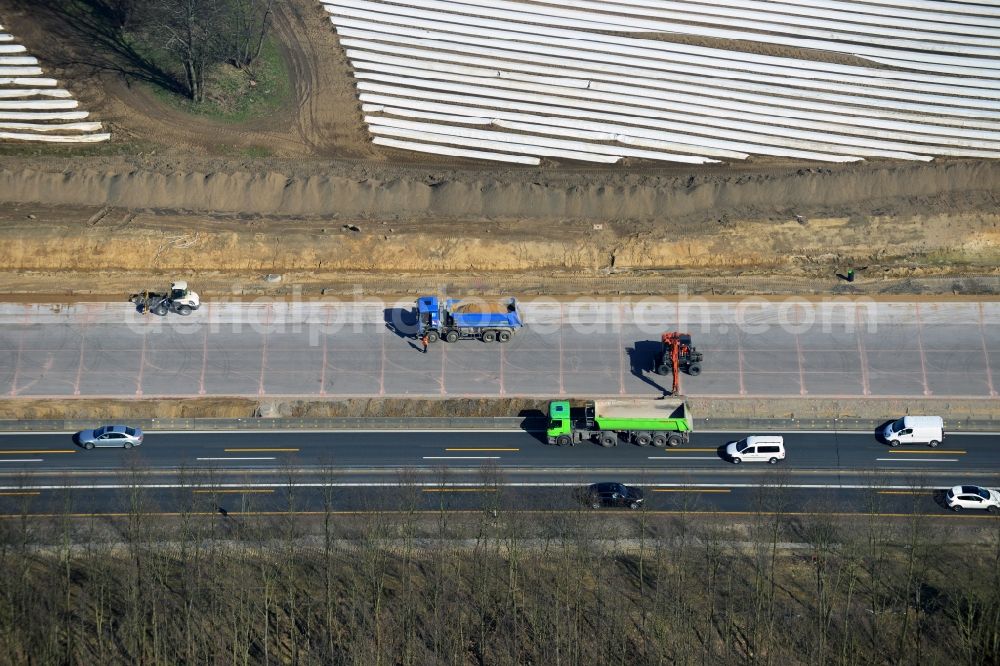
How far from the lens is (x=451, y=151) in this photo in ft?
309

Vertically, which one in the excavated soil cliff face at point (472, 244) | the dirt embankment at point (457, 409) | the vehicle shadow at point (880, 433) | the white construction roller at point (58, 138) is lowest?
the vehicle shadow at point (880, 433)

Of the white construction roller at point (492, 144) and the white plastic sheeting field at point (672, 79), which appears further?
Answer: the white plastic sheeting field at point (672, 79)

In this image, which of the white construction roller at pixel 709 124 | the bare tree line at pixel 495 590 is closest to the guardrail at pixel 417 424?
the bare tree line at pixel 495 590

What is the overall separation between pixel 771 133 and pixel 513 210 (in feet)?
73.4

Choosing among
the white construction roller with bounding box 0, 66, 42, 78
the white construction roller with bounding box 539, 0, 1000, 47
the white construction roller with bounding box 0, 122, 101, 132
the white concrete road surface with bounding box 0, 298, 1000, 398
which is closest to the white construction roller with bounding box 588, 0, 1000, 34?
the white construction roller with bounding box 539, 0, 1000, 47

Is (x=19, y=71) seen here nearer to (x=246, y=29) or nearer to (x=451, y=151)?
(x=246, y=29)

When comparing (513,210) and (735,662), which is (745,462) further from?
(513,210)

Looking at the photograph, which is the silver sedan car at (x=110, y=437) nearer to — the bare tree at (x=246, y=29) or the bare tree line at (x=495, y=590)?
the bare tree line at (x=495, y=590)

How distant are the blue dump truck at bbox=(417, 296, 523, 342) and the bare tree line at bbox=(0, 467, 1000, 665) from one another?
14.0 m

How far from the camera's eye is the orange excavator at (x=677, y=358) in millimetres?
77975

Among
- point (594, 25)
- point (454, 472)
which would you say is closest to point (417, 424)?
point (454, 472)

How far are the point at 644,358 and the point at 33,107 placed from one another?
5305 centimetres

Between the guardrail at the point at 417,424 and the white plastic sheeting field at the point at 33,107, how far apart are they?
88.8ft

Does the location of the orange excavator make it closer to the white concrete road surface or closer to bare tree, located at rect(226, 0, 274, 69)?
the white concrete road surface
